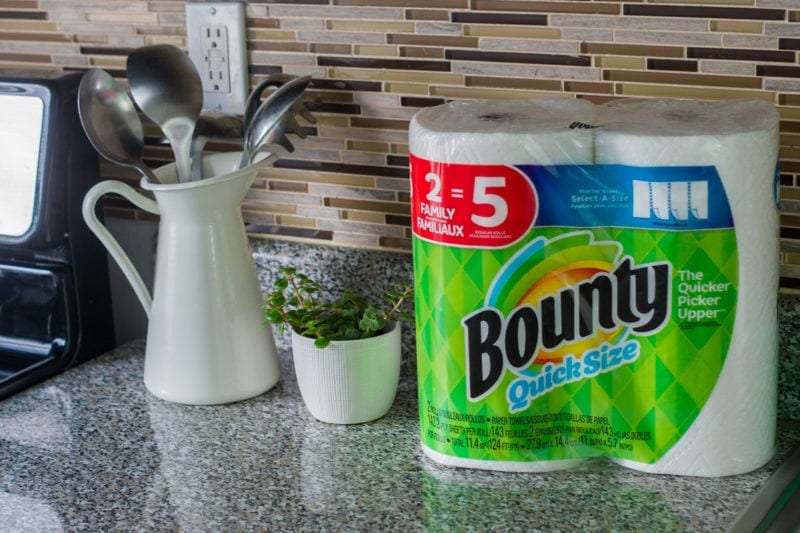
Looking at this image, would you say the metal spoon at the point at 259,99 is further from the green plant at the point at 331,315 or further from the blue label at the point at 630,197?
the blue label at the point at 630,197

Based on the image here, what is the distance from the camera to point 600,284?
81 cm

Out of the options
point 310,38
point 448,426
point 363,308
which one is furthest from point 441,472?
point 310,38

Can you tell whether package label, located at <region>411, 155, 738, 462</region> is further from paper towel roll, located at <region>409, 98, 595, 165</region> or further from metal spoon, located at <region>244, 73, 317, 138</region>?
metal spoon, located at <region>244, 73, 317, 138</region>

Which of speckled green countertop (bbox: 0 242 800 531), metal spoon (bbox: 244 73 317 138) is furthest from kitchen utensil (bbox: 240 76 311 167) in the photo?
speckled green countertop (bbox: 0 242 800 531)

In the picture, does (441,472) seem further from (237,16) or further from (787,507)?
(237,16)

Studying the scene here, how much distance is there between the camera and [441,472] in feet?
2.81

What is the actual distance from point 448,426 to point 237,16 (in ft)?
1.63

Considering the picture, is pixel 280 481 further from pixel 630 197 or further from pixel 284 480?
pixel 630 197

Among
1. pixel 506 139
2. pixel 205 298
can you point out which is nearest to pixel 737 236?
pixel 506 139

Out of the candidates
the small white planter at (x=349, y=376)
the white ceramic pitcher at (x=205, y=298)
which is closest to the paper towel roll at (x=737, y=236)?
the small white planter at (x=349, y=376)

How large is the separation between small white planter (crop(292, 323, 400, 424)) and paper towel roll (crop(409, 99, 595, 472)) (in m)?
0.08

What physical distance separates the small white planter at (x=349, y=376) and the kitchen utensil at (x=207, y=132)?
0.22 meters

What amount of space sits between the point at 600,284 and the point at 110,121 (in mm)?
513

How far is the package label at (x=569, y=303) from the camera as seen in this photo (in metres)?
0.78
